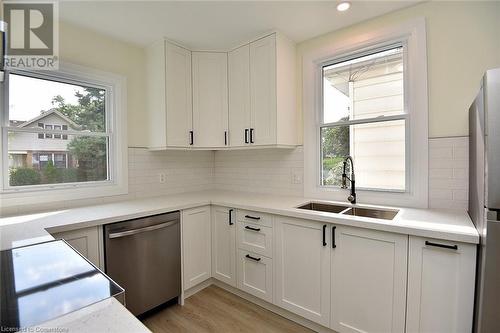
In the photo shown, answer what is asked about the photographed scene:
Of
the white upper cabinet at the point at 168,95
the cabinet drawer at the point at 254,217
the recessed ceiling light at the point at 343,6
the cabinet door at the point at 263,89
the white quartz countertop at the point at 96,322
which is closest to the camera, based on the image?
the white quartz countertop at the point at 96,322

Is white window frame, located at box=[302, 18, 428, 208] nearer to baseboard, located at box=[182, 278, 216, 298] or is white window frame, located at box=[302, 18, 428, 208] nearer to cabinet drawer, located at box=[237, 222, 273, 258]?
cabinet drawer, located at box=[237, 222, 273, 258]

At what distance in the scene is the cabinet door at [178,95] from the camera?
256cm

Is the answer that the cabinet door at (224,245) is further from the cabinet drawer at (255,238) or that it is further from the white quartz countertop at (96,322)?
the white quartz countertop at (96,322)

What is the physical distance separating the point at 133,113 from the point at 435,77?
278cm

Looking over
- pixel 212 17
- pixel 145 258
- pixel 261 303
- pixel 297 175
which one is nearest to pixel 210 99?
pixel 212 17

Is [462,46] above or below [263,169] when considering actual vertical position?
above

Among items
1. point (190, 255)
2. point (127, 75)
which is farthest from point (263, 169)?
point (127, 75)

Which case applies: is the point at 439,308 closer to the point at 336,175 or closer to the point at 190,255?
the point at 336,175

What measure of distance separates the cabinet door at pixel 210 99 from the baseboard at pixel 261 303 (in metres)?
1.49

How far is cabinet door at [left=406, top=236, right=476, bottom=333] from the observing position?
1348 millimetres

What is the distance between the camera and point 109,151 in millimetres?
2529

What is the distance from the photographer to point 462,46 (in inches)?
71.9

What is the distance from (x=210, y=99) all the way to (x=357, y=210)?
1.91 m

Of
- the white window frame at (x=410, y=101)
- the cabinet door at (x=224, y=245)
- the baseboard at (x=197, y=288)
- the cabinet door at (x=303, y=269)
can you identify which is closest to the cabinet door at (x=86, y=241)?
the baseboard at (x=197, y=288)
